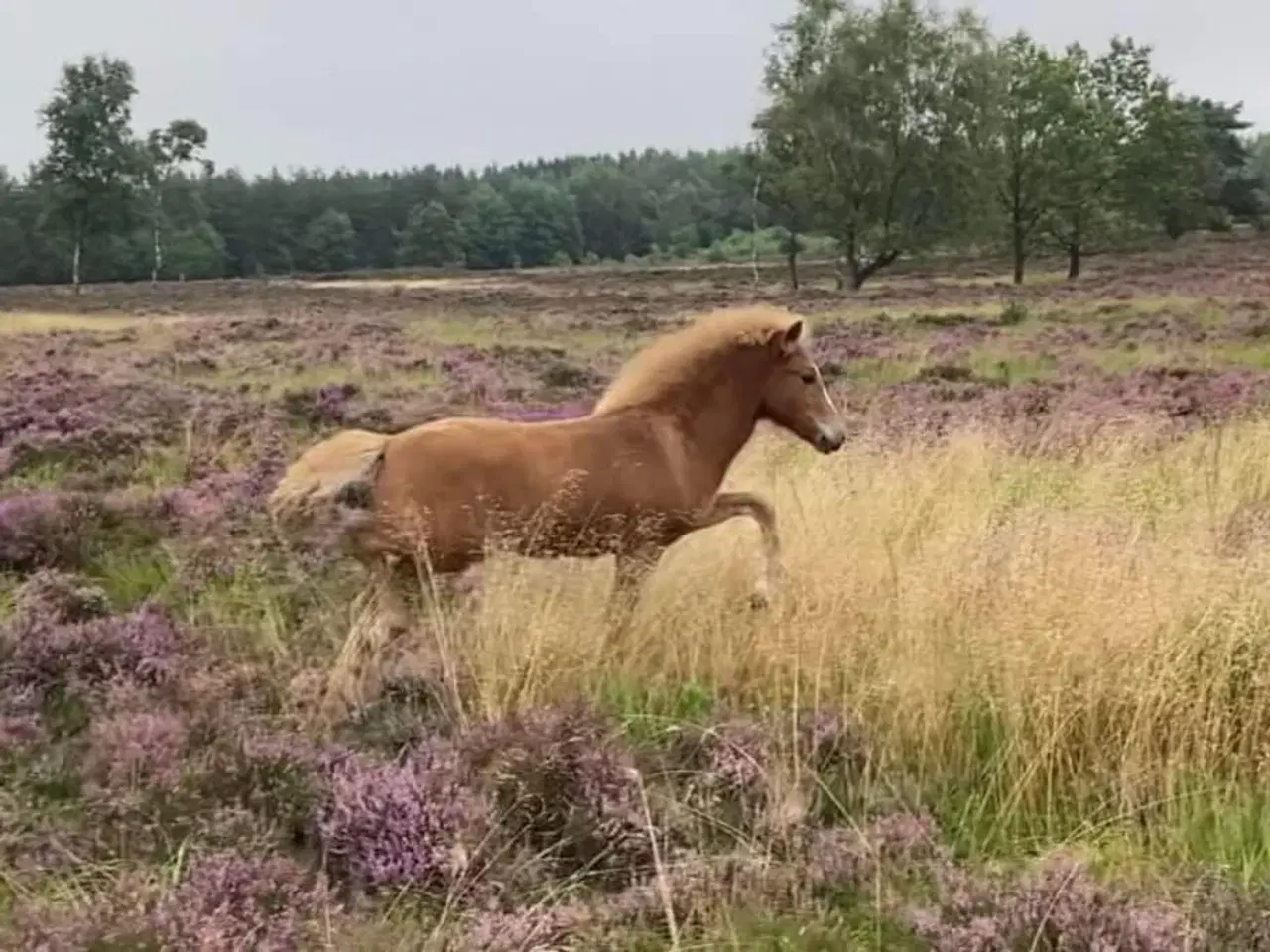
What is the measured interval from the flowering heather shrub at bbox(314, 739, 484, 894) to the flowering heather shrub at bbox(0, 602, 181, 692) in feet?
4.96

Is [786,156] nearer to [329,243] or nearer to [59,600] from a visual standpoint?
[59,600]

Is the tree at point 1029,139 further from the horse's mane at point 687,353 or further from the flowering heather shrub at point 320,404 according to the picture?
the horse's mane at point 687,353

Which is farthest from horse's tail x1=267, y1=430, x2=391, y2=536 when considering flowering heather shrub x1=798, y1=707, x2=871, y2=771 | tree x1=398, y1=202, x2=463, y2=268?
tree x1=398, y1=202, x2=463, y2=268

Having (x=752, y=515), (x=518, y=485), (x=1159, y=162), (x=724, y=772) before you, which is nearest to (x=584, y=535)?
(x=518, y=485)

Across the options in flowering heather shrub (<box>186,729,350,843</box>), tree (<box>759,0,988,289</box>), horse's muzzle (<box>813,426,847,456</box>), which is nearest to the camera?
flowering heather shrub (<box>186,729,350,843</box>)

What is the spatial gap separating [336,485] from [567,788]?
217 centimetres

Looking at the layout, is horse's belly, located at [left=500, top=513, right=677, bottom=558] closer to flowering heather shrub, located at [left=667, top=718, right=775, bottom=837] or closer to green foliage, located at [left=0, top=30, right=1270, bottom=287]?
flowering heather shrub, located at [left=667, top=718, right=775, bottom=837]

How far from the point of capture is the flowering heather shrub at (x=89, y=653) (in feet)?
18.7

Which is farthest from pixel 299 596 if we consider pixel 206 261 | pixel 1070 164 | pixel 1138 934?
pixel 206 261

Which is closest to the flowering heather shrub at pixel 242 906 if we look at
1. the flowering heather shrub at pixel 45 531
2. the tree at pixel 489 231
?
the flowering heather shrub at pixel 45 531

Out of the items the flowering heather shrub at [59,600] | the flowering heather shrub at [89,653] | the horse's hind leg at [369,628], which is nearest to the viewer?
the horse's hind leg at [369,628]

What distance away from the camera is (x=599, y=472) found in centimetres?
641

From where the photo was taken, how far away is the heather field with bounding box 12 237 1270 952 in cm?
378

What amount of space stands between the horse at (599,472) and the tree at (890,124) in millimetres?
49125
